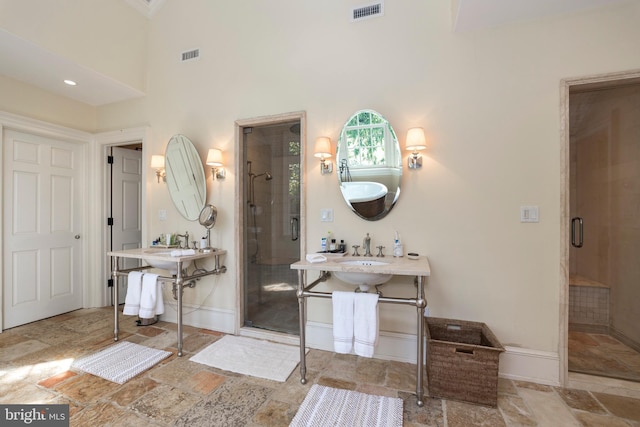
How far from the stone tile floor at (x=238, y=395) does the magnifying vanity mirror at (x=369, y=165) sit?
127 centimetres

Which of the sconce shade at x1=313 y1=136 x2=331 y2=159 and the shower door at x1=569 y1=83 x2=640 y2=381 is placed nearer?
the shower door at x1=569 y1=83 x2=640 y2=381

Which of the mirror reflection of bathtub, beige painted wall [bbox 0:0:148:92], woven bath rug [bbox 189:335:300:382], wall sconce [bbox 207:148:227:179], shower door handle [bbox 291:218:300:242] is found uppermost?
beige painted wall [bbox 0:0:148:92]

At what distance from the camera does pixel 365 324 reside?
1874 millimetres

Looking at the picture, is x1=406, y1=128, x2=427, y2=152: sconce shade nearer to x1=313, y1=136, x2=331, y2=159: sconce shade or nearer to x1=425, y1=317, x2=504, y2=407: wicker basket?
x1=313, y1=136, x2=331, y2=159: sconce shade

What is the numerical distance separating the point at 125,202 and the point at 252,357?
2852mm

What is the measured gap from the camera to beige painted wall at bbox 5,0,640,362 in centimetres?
205

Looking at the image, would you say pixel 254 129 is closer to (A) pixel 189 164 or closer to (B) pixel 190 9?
(A) pixel 189 164

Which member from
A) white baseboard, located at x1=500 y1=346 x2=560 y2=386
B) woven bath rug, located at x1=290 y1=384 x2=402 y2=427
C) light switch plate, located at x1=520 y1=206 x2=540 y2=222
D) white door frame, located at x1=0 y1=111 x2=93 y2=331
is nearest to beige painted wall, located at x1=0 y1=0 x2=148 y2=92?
white door frame, located at x1=0 y1=111 x2=93 y2=331

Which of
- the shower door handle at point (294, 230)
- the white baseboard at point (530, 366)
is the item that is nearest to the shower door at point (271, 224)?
the shower door handle at point (294, 230)

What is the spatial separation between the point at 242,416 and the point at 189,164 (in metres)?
2.40

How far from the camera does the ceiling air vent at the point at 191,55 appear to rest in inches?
121

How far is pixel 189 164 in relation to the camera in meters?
3.04

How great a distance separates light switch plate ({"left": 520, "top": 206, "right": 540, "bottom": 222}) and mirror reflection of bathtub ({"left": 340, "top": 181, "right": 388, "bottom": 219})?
3.30 ft

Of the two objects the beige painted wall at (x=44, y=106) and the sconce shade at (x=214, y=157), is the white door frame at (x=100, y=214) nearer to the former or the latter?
the beige painted wall at (x=44, y=106)
